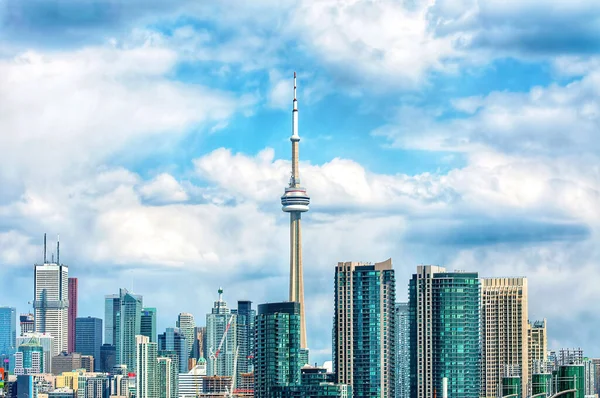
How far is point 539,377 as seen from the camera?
16750cm

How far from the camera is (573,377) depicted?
14912cm

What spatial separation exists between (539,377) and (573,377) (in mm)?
18510

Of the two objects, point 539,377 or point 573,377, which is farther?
point 539,377
